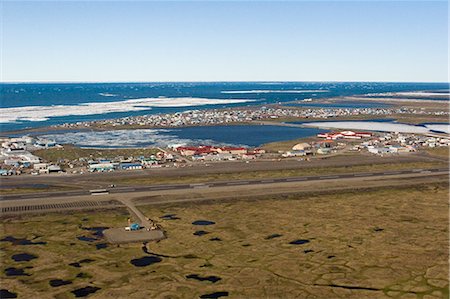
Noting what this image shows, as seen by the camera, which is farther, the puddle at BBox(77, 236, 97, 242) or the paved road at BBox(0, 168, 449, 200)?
the paved road at BBox(0, 168, 449, 200)

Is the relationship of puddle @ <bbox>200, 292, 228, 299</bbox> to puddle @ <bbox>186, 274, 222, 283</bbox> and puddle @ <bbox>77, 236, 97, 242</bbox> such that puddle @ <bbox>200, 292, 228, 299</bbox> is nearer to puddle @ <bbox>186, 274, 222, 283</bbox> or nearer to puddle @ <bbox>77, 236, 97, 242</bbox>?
puddle @ <bbox>186, 274, 222, 283</bbox>

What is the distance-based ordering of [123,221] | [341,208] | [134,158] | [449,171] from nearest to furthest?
[123,221], [341,208], [449,171], [134,158]

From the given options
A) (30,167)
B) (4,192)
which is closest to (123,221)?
(4,192)

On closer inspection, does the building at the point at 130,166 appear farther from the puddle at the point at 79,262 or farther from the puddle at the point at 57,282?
the puddle at the point at 57,282

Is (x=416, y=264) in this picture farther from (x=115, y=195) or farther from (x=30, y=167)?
(x=30, y=167)

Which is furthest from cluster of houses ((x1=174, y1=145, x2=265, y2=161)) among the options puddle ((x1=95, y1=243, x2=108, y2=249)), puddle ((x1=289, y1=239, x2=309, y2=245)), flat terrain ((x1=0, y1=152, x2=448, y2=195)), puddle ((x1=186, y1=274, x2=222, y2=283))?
puddle ((x1=186, y1=274, x2=222, y2=283))

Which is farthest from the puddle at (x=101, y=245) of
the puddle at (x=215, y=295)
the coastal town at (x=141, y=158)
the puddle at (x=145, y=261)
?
the coastal town at (x=141, y=158)

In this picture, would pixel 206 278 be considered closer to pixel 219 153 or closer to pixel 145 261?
pixel 145 261
